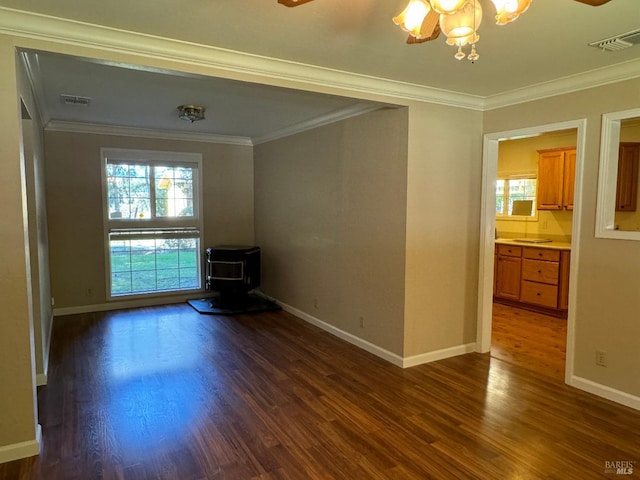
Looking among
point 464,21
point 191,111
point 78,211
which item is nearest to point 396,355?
point 464,21

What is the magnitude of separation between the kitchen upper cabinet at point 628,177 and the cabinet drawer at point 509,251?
129 centimetres

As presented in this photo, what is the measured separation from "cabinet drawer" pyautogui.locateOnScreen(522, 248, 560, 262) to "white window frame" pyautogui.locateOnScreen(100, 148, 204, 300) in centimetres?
470

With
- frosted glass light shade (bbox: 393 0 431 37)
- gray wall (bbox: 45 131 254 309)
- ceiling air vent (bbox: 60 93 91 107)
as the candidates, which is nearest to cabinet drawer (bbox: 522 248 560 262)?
frosted glass light shade (bbox: 393 0 431 37)

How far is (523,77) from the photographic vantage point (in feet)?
10.4

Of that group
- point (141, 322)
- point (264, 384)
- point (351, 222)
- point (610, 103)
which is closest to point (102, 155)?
point (141, 322)

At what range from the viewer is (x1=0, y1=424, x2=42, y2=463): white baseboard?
2.30 metres

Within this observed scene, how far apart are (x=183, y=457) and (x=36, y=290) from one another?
1.80m

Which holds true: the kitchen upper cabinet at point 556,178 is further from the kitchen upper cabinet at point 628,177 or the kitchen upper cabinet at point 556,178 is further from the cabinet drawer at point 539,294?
the cabinet drawer at point 539,294

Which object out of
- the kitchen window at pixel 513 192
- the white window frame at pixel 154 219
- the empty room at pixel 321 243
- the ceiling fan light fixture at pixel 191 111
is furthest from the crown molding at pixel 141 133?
the kitchen window at pixel 513 192

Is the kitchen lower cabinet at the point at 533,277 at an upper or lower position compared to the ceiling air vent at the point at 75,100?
lower

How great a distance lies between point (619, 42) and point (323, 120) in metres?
2.79

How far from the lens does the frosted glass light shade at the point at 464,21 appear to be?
1.55m

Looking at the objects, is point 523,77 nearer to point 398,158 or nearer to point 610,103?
point 610,103

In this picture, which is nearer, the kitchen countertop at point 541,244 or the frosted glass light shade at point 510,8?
the frosted glass light shade at point 510,8
